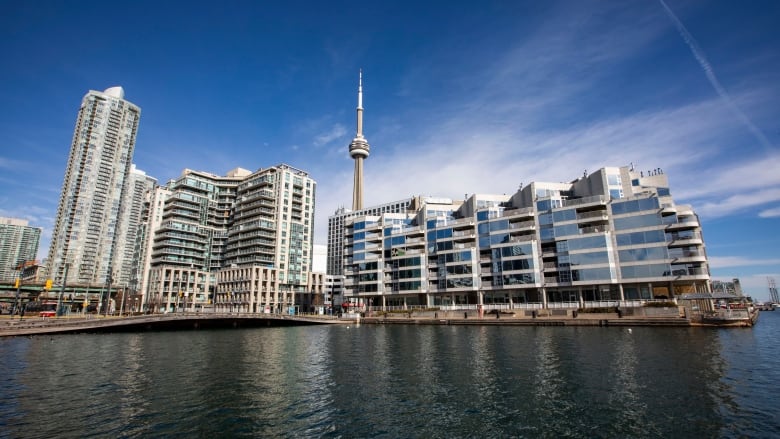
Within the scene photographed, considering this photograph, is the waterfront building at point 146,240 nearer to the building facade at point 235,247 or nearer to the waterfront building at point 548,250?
the building facade at point 235,247

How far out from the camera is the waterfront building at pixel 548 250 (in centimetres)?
9281

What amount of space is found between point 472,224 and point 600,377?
8881 centimetres

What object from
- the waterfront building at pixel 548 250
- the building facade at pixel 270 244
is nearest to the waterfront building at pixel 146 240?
the building facade at pixel 270 244

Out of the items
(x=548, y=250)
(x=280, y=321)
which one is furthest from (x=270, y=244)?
(x=548, y=250)

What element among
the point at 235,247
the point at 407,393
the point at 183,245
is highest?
the point at 183,245

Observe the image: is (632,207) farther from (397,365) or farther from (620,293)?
(397,365)

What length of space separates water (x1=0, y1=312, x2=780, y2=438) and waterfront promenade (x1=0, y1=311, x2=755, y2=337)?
31.9 m

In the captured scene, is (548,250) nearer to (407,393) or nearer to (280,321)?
(280,321)

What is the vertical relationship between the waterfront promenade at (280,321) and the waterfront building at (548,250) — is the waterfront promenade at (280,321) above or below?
below

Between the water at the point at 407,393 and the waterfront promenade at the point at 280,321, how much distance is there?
31900mm

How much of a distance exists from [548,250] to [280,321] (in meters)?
79.0

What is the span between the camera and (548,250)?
107438 mm

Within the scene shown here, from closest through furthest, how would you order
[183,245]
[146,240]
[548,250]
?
[548,250]
[183,245]
[146,240]

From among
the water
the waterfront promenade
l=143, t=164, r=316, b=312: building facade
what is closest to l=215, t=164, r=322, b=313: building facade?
l=143, t=164, r=316, b=312: building facade
